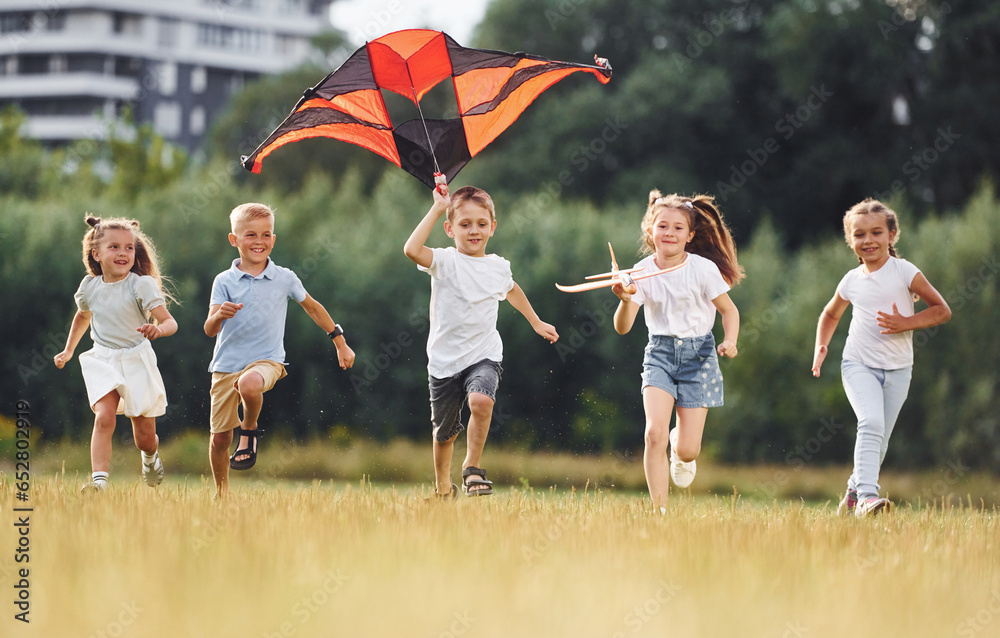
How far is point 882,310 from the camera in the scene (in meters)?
6.98

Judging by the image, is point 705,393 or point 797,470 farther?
point 797,470

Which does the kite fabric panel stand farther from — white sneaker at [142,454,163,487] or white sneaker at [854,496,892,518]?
white sneaker at [854,496,892,518]

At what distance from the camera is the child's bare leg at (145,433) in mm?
6910

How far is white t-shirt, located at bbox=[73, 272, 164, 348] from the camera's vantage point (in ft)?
22.5

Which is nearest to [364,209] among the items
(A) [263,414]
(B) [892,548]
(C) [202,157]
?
(A) [263,414]

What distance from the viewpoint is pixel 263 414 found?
55.4 feet

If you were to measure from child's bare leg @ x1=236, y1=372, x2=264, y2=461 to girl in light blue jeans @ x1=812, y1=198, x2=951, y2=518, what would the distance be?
343 cm

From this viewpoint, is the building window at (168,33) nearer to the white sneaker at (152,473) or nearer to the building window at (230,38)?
the building window at (230,38)

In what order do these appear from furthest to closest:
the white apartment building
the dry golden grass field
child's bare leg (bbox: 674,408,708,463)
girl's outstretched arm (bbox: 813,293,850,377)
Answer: the white apartment building, girl's outstretched arm (bbox: 813,293,850,377), child's bare leg (bbox: 674,408,708,463), the dry golden grass field

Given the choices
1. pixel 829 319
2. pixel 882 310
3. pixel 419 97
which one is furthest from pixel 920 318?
pixel 419 97

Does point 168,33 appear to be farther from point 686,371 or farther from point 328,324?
point 686,371

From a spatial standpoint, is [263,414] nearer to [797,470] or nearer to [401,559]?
[797,470]

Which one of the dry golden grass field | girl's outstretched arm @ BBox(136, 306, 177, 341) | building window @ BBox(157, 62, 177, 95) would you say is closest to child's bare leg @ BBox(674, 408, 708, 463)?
the dry golden grass field

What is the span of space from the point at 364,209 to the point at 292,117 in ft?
46.1
